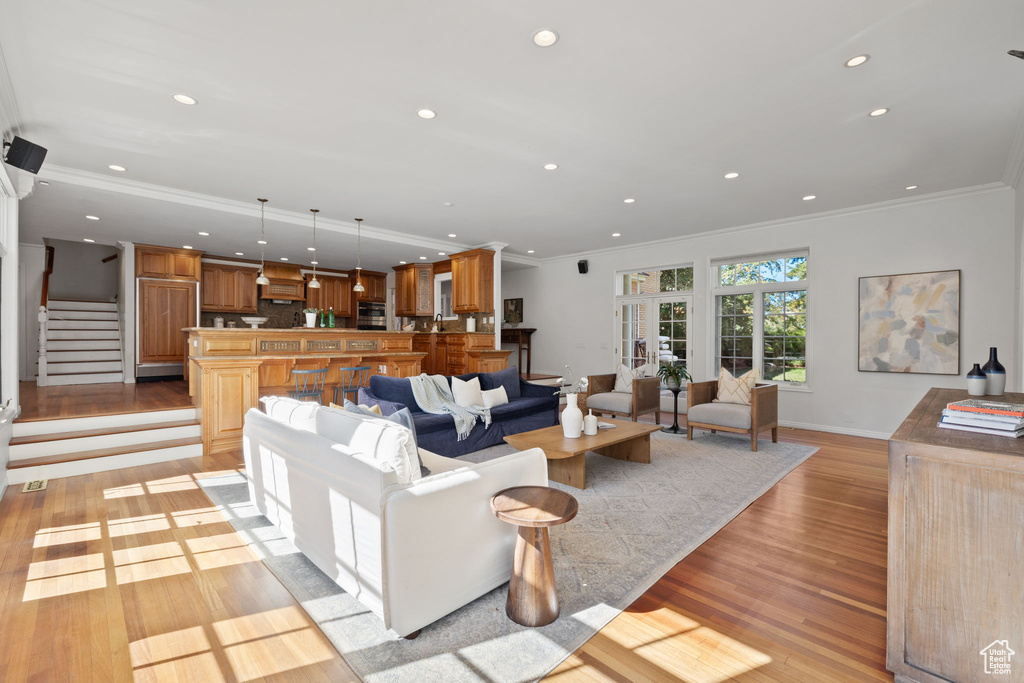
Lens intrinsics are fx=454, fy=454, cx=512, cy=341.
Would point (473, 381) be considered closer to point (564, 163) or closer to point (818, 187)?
point (564, 163)

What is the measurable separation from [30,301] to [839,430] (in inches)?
517

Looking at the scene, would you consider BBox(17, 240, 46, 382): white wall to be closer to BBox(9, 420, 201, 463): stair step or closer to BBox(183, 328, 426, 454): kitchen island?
BBox(183, 328, 426, 454): kitchen island

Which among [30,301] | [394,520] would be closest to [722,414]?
[394,520]

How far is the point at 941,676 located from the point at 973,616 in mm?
253

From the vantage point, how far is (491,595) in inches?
85.7

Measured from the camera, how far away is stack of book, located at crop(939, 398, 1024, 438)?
5.34 feet

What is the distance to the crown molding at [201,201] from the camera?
4.52m

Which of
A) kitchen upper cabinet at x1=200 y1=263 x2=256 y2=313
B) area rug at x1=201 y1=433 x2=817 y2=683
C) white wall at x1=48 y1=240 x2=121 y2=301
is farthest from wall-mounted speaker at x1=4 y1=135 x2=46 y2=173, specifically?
white wall at x1=48 y1=240 x2=121 y2=301

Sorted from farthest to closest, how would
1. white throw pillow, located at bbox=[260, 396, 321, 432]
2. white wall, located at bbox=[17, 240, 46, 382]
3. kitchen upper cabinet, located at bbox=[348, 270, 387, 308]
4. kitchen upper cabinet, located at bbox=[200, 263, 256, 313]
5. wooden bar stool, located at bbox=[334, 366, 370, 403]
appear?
kitchen upper cabinet, located at bbox=[348, 270, 387, 308] → kitchen upper cabinet, located at bbox=[200, 263, 256, 313] → white wall, located at bbox=[17, 240, 46, 382] → wooden bar stool, located at bbox=[334, 366, 370, 403] → white throw pillow, located at bbox=[260, 396, 321, 432]

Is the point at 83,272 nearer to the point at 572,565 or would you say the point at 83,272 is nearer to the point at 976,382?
the point at 572,565

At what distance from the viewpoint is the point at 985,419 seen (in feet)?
5.60

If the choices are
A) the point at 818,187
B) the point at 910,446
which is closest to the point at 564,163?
the point at 818,187

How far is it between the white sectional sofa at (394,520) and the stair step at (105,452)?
3076 mm

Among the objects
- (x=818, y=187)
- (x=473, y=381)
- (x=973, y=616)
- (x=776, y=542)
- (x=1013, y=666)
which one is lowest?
(x=776, y=542)
